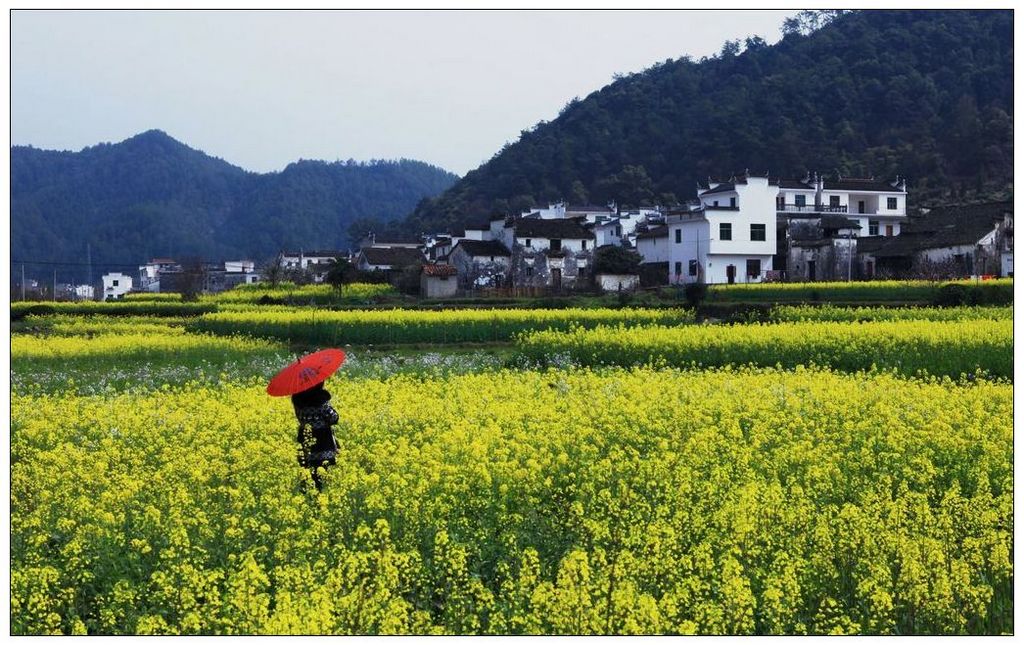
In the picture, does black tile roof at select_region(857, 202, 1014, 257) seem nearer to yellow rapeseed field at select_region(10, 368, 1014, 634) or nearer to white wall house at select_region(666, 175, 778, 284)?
white wall house at select_region(666, 175, 778, 284)

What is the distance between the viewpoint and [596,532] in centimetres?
630

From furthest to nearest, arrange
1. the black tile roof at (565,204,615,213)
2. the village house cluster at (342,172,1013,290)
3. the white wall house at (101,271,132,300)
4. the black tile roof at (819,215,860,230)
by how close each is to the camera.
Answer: the black tile roof at (565,204,615,213), the white wall house at (101,271,132,300), the black tile roof at (819,215,860,230), the village house cluster at (342,172,1013,290)

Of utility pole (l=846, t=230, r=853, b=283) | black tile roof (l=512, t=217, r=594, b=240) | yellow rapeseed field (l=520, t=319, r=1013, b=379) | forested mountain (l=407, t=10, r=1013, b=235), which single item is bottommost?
yellow rapeseed field (l=520, t=319, r=1013, b=379)

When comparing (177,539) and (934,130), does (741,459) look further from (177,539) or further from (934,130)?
(934,130)

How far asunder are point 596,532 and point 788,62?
80.0 m

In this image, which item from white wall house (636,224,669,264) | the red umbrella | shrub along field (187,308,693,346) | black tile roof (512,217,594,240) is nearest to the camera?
the red umbrella

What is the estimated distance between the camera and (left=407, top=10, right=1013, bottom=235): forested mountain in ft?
214

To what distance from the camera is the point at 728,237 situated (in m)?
53.4

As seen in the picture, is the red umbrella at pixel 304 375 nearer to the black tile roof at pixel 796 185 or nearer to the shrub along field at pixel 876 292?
the shrub along field at pixel 876 292

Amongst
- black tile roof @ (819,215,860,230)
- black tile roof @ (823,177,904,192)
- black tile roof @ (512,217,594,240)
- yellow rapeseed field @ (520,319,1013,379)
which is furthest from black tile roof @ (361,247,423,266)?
yellow rapeseed field @ (520,319,1013,379)

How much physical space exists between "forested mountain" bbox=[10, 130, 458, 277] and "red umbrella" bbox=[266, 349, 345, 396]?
101 inches

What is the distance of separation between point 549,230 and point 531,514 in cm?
4829

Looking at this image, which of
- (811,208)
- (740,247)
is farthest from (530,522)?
(811,208)
